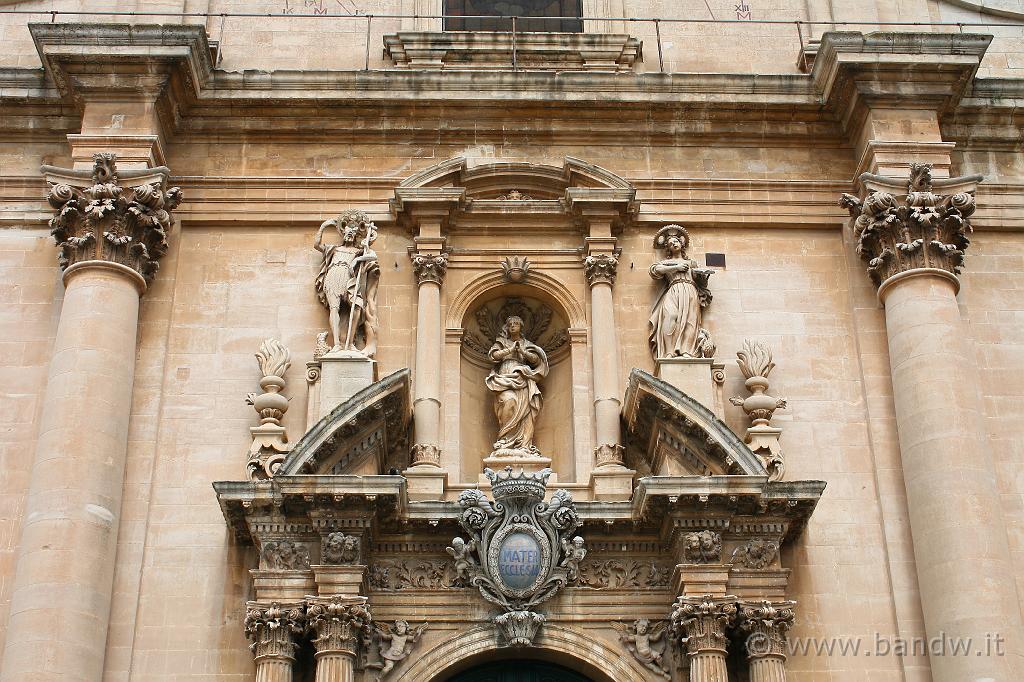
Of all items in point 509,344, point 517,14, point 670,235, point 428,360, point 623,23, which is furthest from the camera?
point 517,14

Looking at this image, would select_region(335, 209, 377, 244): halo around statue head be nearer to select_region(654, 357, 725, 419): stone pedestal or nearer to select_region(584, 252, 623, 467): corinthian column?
select_region(584, 252, 623, 467): corinthian column

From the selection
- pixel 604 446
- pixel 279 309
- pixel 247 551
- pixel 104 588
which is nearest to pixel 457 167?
pixel 279 309

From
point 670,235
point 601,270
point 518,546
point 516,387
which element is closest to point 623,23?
point 670,235

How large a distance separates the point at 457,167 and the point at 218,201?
8.25ft

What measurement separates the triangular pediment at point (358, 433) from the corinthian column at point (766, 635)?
11.8 feet

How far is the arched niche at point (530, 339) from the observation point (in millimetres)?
14523

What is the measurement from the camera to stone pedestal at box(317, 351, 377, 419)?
13.9 meters

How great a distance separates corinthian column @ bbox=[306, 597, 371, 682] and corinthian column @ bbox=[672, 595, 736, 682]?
2738 mm

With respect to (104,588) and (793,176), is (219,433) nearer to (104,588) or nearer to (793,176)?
(104,588)

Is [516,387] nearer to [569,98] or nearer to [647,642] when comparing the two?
[647,642]

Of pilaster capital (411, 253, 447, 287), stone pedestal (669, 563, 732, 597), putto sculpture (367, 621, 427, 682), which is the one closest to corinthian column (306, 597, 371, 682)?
putto sculpture (367, 621, 427, 682)

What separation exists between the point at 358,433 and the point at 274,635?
77.1 inches

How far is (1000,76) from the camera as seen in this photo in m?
16.5

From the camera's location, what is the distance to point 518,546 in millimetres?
13125
